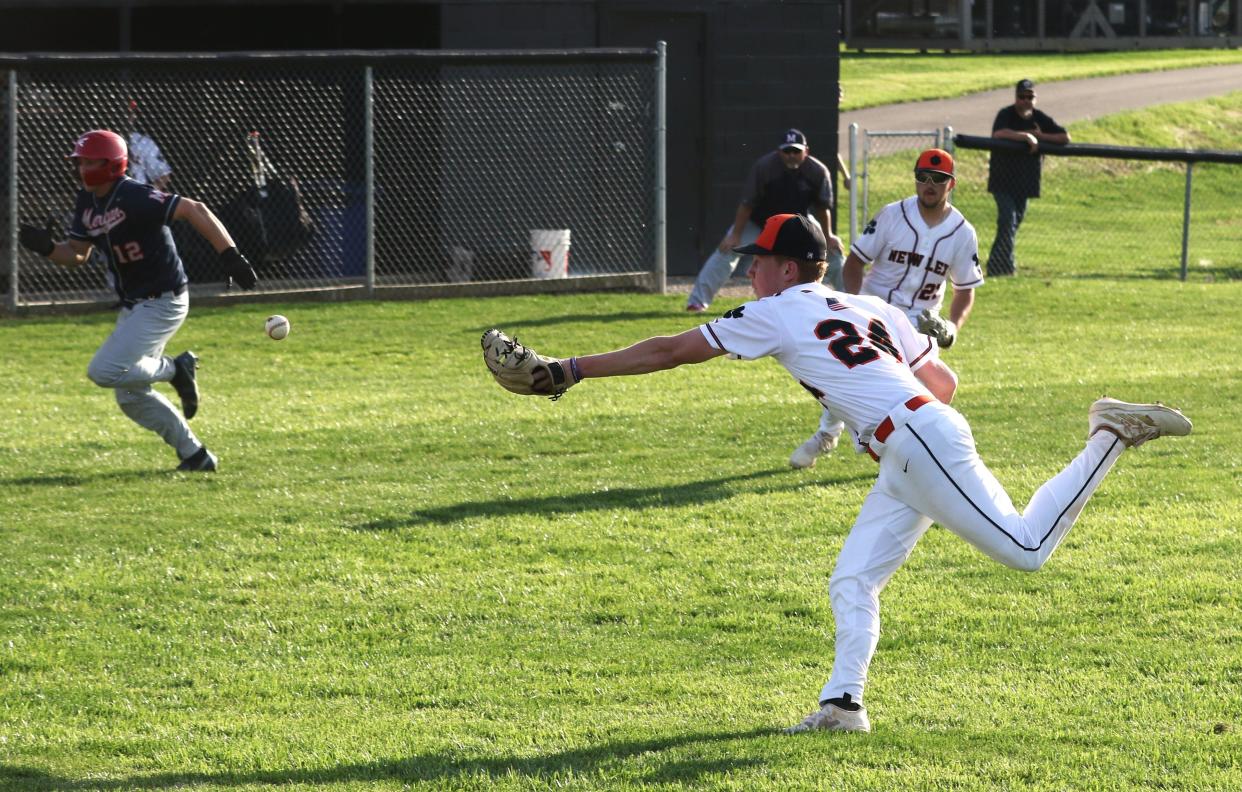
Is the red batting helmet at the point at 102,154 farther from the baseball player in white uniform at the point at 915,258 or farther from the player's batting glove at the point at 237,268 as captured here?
the baseball player in white uniform at the point at 915,258

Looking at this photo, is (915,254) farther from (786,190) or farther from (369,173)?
(369,173)

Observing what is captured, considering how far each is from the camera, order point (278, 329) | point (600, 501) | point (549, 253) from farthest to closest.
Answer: point (549, 253), point (278, 329), point (600, 501)

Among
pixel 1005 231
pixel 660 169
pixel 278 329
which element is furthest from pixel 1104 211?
pixel 278 329

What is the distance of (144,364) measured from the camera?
386 inches

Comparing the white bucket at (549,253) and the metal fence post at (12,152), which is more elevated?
the metal fence post at (12,152)

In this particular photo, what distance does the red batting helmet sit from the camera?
30.8 feet

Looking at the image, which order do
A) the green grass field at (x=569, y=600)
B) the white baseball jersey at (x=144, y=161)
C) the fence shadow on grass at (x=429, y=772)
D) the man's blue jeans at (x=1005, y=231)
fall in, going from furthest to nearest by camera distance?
the man's blue jeans at (x=1005, y=231)
the white baseball jersey at (x=144, y=161)
the green grass field at (x=569, y=600)
the fence shadow on grass at (x=429, y=772)

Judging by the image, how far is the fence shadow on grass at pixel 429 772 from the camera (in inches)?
203

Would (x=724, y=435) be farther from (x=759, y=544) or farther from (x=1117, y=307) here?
(x=1117, y=307)

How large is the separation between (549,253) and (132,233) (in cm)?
813

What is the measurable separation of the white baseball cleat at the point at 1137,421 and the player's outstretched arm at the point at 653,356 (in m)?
1.54

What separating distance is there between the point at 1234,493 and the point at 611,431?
166 inches

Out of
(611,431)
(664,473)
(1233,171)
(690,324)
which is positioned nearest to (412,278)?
(690,324)

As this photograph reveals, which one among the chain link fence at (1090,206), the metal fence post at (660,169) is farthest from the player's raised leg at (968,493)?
the chain link fence at (1090,206)
